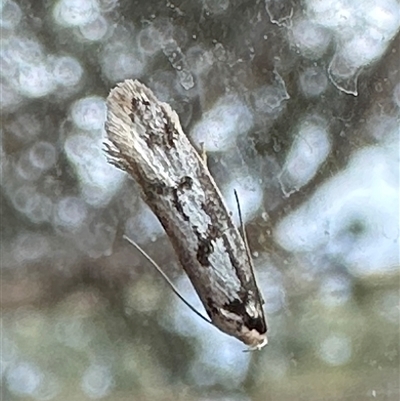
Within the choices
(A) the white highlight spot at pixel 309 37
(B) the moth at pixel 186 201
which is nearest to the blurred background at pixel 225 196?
(A) the white highlight spot at pixel 309 37

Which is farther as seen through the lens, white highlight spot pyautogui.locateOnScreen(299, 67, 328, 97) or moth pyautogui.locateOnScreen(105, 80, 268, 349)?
white highlight spot pyautogui.locateOnScreen(299, 67, 328, 97)

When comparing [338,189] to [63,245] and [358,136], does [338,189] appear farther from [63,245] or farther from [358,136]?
[63,245]

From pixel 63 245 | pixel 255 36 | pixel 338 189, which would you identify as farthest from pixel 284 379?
pixel 255 36

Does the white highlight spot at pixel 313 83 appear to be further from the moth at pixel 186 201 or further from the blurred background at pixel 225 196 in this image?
the moth at pixel 186 201

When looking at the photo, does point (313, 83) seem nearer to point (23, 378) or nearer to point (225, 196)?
point (225, 196)

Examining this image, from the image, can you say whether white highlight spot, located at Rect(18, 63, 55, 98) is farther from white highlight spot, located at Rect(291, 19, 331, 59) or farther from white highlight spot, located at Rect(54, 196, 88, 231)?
white highlight spot, located at Rect(291, 19, 331, 59)

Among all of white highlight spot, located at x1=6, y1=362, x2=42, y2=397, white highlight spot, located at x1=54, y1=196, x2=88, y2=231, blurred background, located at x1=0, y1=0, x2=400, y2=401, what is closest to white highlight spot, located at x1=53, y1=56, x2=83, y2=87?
blurred background, located at x1=0, y1=0, x2=400, y2=401
